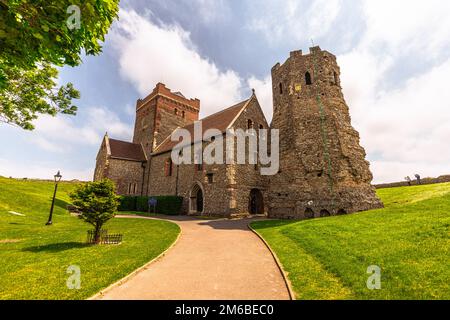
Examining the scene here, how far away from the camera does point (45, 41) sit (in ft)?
16.2

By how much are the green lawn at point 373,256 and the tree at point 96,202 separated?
311 inches

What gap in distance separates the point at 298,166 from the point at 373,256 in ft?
36.0

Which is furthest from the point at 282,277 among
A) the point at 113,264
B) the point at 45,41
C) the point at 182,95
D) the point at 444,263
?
the point at 182,95

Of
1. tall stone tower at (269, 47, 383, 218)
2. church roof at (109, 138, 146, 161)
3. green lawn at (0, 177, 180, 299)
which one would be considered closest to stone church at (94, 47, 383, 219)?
tall stone tower at (269, 47, 383, 218)

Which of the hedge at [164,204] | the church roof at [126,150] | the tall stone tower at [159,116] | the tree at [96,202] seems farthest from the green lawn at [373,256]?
the church roof at [126,150]

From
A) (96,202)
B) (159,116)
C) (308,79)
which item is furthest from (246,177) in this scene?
(159,116)

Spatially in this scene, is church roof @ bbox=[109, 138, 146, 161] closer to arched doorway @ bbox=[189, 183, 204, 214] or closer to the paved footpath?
arched doorway @ bbox=[189, 183, 204, 214]

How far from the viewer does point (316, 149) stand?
1698 centimetres

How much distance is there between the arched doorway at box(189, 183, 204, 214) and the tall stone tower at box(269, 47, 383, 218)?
854cm

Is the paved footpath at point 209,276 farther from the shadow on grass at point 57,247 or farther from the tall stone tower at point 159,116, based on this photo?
the tall stone tower at point 159,116

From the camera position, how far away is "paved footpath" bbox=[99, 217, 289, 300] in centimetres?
504

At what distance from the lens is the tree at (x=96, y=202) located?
32.7ft
